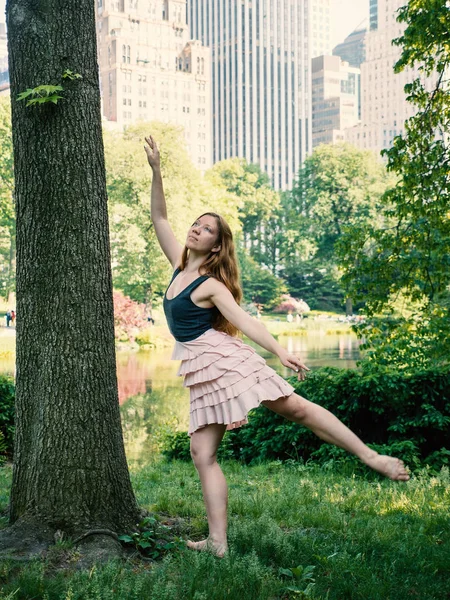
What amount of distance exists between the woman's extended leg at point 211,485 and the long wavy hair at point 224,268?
0.52 metres

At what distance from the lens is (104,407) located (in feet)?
13.4

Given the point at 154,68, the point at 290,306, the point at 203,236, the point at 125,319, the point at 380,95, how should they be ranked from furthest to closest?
the point at 380,95 < the point at 154,68 < the point at 290,306 < the point at 125,319 < the point at 203,236

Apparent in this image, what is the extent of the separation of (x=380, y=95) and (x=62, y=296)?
168277 mm

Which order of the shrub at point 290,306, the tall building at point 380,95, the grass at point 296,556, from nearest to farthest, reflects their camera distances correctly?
1. the grass at point 296,556
2. the shrub at point 290,306
3. the tall building at point 380,95

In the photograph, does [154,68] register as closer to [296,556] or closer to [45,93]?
[45,93]

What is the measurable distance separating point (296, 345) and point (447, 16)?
29025 mm

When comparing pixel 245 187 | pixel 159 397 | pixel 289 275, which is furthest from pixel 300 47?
pixel 159 397

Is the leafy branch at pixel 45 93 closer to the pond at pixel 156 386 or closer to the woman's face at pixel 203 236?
the woman's face at pixel 203 236

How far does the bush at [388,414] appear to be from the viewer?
7578 mm

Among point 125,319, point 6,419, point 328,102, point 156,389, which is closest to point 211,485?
point 6,419

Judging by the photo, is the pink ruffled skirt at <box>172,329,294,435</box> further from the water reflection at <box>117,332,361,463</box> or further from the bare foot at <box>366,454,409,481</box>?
the water reflection at <box>117,332,361,463</box>

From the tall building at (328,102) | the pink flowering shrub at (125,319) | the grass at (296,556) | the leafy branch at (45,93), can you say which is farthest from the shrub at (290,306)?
the tall building at (328,102)

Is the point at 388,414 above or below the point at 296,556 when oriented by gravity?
below

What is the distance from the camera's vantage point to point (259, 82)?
160m
